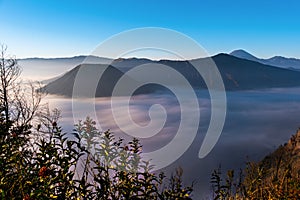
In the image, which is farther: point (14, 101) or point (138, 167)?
point (14, 101)

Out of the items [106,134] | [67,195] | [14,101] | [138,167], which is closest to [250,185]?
[138,167]

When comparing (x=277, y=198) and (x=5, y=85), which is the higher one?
(x=5, y=85)

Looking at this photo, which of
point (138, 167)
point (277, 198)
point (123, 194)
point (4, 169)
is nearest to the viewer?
point (123, 194)

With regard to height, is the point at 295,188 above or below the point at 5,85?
below

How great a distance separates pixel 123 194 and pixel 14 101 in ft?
71.5

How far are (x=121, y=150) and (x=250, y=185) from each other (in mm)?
2093

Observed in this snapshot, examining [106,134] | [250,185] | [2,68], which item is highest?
[2,68]

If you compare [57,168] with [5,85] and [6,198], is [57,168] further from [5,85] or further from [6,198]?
[5,85]

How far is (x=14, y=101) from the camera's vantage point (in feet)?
70.7

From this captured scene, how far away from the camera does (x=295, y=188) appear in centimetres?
367

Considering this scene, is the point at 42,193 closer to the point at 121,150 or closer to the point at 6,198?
the point at 6,198

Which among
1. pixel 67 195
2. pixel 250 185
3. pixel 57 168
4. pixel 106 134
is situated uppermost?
pixel 106 134

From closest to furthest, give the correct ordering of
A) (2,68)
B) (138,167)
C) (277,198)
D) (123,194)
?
1. (123,194)
2. (138,167)
3. (277,198)
4. (2,68)

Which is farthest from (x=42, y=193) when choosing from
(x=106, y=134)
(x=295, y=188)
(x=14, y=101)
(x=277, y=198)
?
(x=14, y=101)
